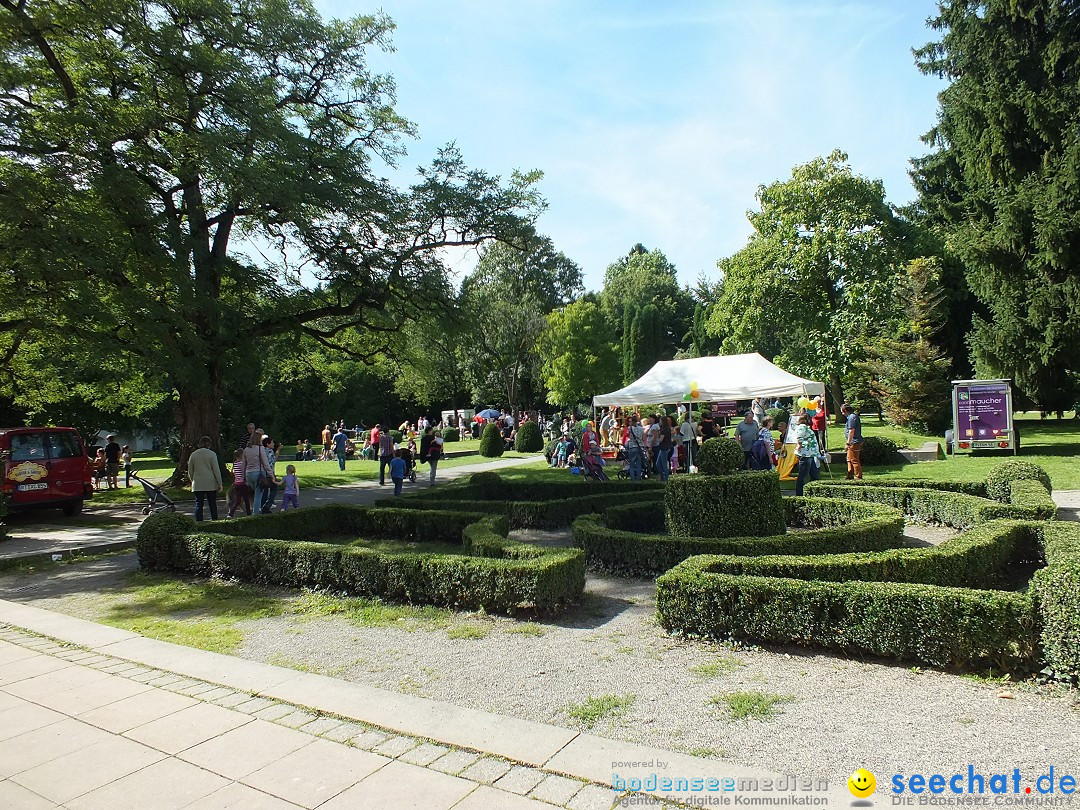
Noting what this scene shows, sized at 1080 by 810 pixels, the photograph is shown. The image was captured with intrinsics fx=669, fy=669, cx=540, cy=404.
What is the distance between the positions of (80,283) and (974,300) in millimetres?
31384

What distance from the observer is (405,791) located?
3131 mm

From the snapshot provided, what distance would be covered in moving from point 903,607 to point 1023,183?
21286mm

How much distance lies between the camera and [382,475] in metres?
18.6

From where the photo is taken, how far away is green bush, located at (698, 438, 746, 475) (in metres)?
8.19

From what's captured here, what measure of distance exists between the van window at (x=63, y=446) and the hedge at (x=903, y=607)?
44.8ft

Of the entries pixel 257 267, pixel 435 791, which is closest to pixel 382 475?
pixel 257 267

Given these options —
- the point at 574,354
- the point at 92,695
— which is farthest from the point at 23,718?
the point at 574,354

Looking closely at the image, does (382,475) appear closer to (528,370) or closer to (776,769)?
(776,769)

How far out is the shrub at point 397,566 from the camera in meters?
6.20

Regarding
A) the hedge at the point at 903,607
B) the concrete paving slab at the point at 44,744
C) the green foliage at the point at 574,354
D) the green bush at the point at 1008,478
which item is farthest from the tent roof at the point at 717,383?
the green foliage at the point at 574,354

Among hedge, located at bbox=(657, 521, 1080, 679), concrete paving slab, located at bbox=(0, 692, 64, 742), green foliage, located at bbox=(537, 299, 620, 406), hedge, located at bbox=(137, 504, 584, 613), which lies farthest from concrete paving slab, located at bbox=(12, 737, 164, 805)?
green foliage, located at bbox=(537, 299, 620, 406)

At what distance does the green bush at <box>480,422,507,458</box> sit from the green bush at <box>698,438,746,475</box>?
62.3ft

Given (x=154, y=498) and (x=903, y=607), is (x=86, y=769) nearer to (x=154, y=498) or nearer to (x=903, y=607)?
(x=903, y=607)

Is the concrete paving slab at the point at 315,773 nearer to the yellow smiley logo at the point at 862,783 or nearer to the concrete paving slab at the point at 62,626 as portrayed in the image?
the yellow smiley logo at the point at 862,783
